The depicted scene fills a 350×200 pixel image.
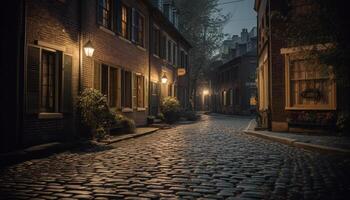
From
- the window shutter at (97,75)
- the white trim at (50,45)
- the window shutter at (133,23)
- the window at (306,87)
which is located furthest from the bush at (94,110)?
the window at (306,87)

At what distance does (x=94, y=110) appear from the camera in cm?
1085

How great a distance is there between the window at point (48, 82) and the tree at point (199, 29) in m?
28.5

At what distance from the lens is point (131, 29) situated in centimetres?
1678

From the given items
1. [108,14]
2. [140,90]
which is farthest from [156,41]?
[108,14]

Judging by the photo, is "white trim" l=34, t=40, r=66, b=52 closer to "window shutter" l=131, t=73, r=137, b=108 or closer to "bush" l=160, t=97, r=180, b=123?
"window shutter" l=131, t=73, r=137, b=108

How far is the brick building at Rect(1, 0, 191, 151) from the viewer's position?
8.68 m

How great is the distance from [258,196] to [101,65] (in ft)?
33.6

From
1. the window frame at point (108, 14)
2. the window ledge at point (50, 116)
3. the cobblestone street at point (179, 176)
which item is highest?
the window frame at point (108, 14)

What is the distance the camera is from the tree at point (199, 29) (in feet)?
123

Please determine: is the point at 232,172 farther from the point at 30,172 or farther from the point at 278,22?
the point at 278,22

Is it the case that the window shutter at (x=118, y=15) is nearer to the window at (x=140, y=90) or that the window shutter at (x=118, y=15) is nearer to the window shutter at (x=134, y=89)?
the window shutter at (x=134, y=89)

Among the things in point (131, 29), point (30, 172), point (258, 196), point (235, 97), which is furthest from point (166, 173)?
point (235, 97)

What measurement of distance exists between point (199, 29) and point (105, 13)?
25445 millimetres

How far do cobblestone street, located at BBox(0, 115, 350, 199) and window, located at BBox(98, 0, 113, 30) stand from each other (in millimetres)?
6572
